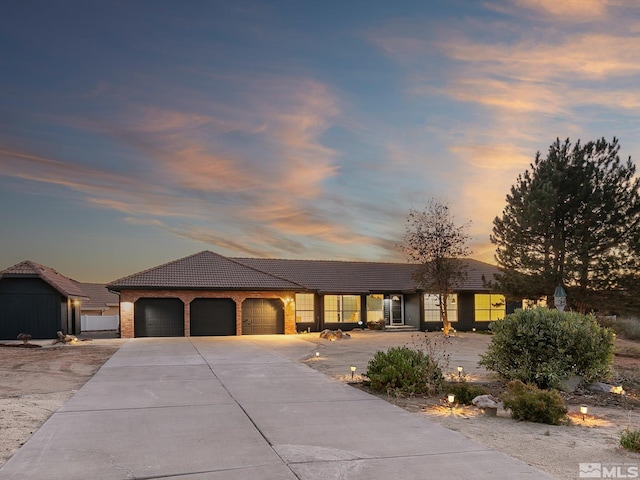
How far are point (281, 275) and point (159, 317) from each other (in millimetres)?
9011

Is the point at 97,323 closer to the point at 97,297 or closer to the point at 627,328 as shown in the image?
the point at 97,297

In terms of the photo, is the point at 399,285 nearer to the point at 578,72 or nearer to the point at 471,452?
the point at 578,72

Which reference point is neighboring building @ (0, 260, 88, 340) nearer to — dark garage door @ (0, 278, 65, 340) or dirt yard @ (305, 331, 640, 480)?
dark garage door @ (0, 278, 65, 340)

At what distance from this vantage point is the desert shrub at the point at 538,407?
780 centimetres

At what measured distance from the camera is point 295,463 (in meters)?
5.55

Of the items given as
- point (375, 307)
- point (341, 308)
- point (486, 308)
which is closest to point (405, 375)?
point (341, 308)

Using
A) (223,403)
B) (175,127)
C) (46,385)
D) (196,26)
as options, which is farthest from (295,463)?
(175,127)

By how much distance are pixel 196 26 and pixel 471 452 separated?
1280 centimetres

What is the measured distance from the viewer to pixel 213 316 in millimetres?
27438

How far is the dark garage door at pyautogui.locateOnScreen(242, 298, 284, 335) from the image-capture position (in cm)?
2800

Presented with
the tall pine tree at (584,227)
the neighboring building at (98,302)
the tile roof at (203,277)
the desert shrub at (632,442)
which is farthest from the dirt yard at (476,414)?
the neighboring building at (98,302)

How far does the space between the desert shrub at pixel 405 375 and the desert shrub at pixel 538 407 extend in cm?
195

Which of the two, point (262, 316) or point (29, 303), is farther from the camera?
point (262, 316)

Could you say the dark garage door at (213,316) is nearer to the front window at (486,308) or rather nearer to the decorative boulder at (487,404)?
the front window at (486,308)
